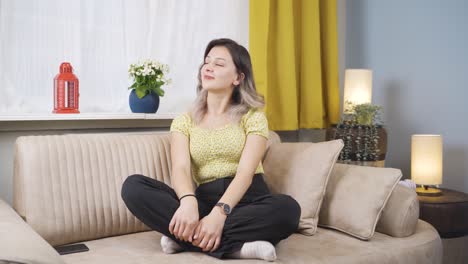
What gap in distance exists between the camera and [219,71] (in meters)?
1.88

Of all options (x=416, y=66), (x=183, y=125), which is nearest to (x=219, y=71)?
(x=183, y=125)

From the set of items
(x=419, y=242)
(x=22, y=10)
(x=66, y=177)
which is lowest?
(x=419, y=242)

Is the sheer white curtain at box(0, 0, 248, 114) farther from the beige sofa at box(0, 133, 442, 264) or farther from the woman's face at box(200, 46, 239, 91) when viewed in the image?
the woman's face at box(200, 46, 239, 91)

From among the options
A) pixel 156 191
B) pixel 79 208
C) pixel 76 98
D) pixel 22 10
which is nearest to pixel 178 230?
pixel 156 191

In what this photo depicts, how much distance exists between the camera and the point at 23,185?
1693 mm

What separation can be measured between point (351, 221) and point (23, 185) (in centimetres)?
115

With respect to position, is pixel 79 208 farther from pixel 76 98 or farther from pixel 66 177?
pixel 76 98

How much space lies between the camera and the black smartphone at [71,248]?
1.60 metres

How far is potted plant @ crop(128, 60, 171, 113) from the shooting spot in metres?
2.15

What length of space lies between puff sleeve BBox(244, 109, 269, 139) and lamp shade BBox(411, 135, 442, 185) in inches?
36.1

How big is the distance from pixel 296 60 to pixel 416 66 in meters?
0.65

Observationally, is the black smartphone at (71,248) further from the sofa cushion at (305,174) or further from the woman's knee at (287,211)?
the sofa cushion at (305,174)

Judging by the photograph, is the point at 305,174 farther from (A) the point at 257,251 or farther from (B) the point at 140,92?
(B) the point at 140,92

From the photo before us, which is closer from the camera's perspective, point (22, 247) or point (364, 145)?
point (22, 247)
